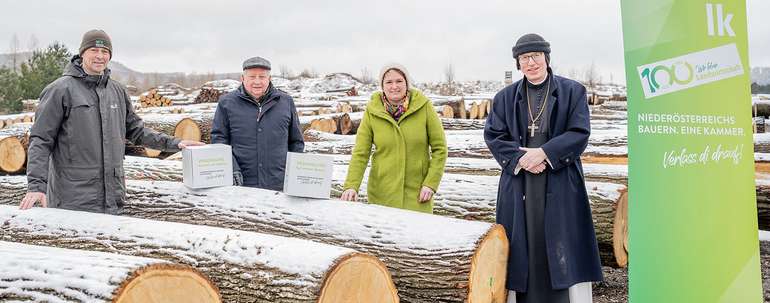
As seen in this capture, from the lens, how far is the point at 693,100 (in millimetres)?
3176

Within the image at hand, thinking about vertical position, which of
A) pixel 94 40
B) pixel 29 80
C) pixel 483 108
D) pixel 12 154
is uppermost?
pixel 29 80

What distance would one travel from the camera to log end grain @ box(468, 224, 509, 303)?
354 cm

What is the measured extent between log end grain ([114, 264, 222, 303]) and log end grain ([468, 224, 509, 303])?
139 cm

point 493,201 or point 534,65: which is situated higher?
point 534,65

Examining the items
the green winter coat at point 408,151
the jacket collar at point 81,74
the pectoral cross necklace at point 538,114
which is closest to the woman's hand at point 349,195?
the green winter coat at point 408,151

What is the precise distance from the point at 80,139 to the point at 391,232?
1911mm

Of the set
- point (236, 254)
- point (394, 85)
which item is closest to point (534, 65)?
point (394, 85)

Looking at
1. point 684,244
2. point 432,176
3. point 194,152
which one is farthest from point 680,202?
point 194,152

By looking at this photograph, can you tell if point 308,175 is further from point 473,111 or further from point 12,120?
point 12,120

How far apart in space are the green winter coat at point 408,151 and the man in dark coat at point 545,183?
53 centimetres

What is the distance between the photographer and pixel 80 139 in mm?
4012

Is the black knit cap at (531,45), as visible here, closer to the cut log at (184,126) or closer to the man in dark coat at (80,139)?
the man in dark coat at (80,139)

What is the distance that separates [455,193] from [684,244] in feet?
6.89

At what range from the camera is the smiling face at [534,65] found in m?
3.71
